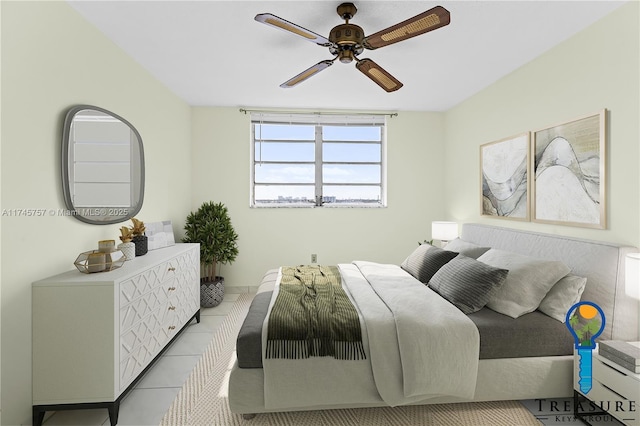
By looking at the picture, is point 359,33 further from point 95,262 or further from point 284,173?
point 284,173

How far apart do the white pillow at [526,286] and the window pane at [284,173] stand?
2990 millimetres

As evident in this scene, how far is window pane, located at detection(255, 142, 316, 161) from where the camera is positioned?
4.57m

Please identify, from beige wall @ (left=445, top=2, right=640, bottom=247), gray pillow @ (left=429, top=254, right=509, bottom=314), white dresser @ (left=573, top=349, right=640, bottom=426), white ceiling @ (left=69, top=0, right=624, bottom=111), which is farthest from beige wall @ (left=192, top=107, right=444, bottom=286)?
white dresser @ (left=573, top=349, right=640, bottom=426)

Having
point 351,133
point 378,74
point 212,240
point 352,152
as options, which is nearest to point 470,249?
Result: point 378,74

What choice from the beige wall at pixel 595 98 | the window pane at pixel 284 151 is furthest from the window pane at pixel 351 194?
the beige wall at pixel 595 98

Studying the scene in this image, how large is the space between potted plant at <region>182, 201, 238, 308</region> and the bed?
1846mm

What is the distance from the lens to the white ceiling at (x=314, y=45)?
7.04ft

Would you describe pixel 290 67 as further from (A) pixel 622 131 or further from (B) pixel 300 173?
(A) pixel 622 131

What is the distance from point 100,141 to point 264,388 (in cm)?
214

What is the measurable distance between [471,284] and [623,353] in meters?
0.81

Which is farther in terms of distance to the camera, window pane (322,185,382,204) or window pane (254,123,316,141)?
window pane (322,185,382,204)

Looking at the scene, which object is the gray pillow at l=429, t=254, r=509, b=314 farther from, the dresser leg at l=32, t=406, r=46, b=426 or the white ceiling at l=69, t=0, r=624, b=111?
the dresser leg at l=32, t=406, r=46, b=426

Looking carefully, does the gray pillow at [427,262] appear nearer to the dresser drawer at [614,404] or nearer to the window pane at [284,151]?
the dresser drawer at [614,404]

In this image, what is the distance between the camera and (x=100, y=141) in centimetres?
243
